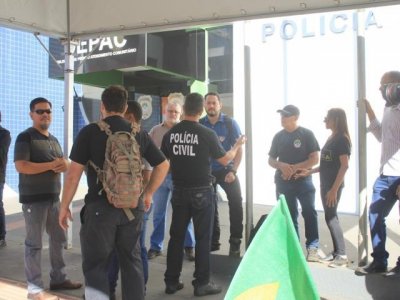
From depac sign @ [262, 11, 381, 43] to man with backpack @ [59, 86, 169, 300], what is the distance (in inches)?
236

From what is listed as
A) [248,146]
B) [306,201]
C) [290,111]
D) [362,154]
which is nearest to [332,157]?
[362,154]

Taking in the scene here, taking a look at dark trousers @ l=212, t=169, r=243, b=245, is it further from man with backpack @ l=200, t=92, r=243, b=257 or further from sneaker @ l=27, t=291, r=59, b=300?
sneaker @ l=27, t=291, r=59, b=300

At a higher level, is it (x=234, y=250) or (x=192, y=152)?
(x=192, y=152)

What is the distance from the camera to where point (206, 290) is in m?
4.13

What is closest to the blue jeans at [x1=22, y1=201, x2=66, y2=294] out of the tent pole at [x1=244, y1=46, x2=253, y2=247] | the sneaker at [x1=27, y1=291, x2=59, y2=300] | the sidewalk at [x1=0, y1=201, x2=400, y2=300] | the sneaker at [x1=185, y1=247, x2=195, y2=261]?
the sneaker at [x1=27, y1=291, x2=59, y2=300]

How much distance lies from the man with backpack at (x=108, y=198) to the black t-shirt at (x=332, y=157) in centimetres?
222

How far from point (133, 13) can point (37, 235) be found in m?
2.55

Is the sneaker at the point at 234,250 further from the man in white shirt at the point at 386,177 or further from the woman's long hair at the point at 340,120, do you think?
the woman's long hair at the point at 340,120

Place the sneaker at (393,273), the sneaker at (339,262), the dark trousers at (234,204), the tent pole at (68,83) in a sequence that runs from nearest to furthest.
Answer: the sneaker at (393,273), the sneaker at (339,262), the dark trousers at (234,204), the tent pole at (68,83)

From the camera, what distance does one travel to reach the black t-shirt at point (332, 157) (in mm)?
4598

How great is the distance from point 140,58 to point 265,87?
8.45 feet

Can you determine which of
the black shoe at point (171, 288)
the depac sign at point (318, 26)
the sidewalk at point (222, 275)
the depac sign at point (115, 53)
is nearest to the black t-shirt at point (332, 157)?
the sidewalk at point (222, 275)

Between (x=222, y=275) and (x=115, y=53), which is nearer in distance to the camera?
(x=222, y=275)

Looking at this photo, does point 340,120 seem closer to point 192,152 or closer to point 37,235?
point 192,152
